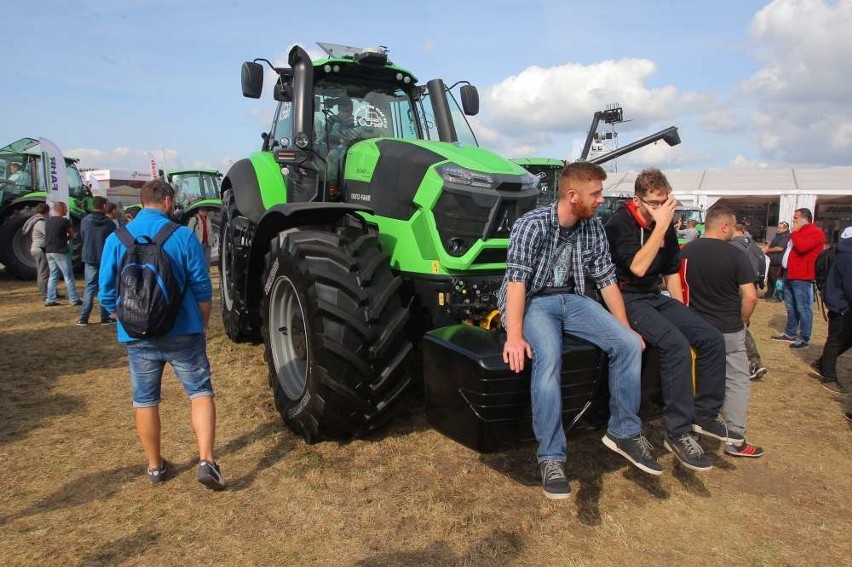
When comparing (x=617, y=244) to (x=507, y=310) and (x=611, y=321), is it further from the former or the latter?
(x=507, y=310)

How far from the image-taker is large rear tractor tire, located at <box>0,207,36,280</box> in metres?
12.4

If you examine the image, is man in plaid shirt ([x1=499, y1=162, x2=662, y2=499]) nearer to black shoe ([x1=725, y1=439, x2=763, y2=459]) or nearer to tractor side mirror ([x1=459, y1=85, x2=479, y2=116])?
black shoe ([x1=725, y1=439, x2=763, y2=459])

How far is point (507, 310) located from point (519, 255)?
287 mm

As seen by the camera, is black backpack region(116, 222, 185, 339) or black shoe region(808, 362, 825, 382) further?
black shoe region(808, 362, 825, 382)

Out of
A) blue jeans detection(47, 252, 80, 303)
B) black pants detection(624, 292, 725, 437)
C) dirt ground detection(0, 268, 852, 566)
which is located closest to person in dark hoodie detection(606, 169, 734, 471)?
black pants detection(624, 292, 725, 437)

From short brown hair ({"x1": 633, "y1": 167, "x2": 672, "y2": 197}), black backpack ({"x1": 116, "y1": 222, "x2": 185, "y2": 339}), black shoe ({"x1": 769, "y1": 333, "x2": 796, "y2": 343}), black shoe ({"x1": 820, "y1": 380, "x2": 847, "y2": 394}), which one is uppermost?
short brown hair ({"x1": 633, "y1": 167, "x2": 672, "y2": 197})

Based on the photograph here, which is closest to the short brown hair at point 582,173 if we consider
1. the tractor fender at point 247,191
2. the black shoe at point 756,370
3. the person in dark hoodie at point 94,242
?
the tractor fender at point 247,191

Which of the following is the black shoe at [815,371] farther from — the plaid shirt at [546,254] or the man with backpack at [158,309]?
the man with backpack at [158,309]

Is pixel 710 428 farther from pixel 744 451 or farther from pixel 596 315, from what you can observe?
pixel 596 315

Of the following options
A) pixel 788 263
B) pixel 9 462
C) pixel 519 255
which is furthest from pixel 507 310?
pixel 788 263

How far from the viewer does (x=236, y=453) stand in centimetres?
385

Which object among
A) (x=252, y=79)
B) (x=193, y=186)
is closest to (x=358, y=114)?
(x=252, y=79)

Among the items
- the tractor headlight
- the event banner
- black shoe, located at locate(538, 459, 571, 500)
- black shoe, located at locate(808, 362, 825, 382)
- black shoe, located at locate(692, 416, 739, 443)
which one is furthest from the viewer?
the event banner

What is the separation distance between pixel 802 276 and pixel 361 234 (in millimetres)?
6683
